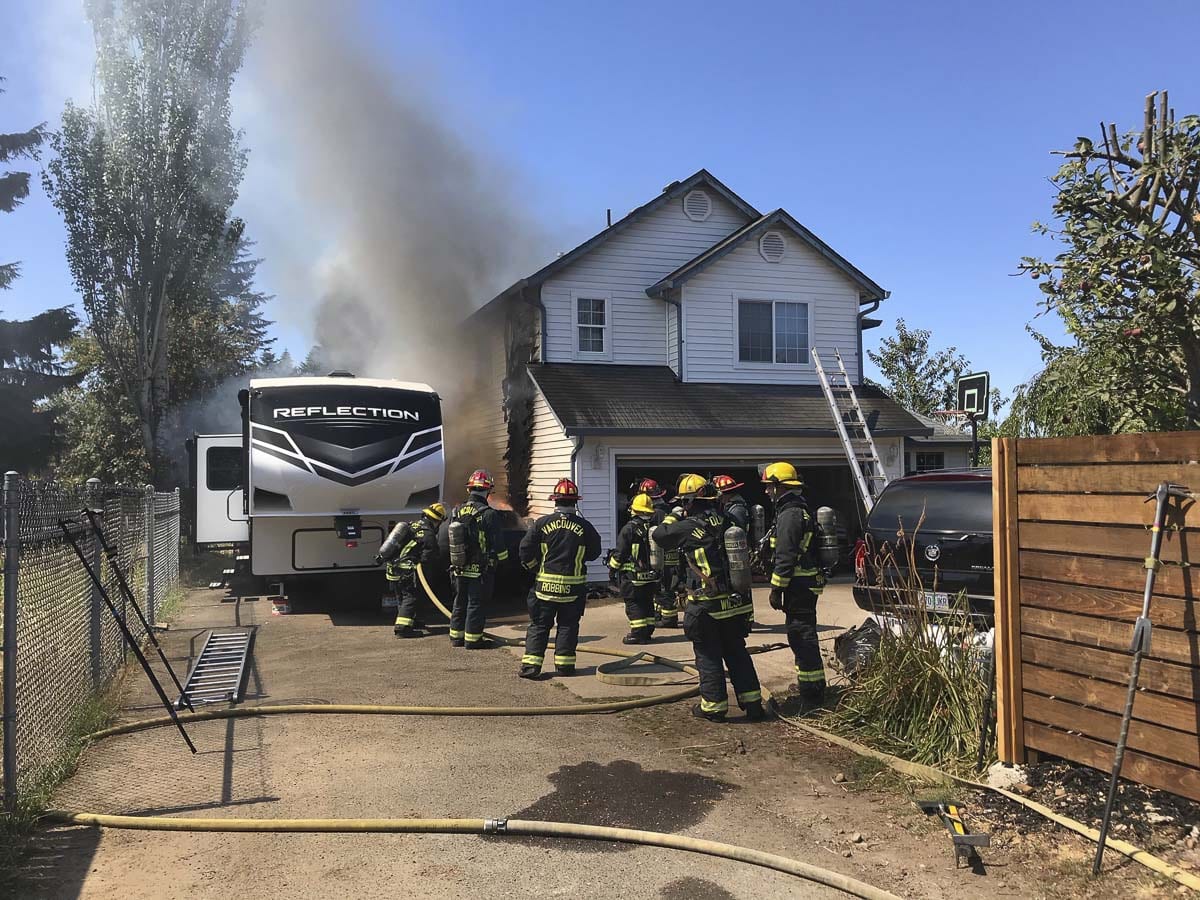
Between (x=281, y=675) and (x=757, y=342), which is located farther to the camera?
(x=757, y=342)

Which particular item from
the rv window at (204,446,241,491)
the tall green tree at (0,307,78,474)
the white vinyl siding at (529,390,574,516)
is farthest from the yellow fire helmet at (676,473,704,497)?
the tall green tree at (0,307,78,474)

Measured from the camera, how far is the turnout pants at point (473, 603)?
333 inches

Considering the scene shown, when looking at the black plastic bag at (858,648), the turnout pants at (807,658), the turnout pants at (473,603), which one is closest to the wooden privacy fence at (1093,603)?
the black plastic bag at (858,648)

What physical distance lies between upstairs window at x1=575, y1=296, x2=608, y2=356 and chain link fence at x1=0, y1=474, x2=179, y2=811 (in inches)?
329

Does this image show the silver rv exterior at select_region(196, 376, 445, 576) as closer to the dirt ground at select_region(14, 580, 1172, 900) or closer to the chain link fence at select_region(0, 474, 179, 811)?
the chain link fence at select_region(0, 474, 179, 811)

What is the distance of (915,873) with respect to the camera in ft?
11.9

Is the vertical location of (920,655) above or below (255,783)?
above

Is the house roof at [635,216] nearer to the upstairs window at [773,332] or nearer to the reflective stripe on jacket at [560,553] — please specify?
the upstairs window at [773,332]

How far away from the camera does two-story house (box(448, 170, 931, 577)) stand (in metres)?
13.6

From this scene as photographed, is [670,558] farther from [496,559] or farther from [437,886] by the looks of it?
[437,886]

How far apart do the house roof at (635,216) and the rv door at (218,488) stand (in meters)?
5.43

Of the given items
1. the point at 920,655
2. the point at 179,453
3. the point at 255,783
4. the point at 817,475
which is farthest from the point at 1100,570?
the point at 179,453

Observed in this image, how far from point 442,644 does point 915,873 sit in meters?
6.18

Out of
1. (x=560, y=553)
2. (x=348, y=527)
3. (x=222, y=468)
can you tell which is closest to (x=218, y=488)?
(x=222, y=468)
